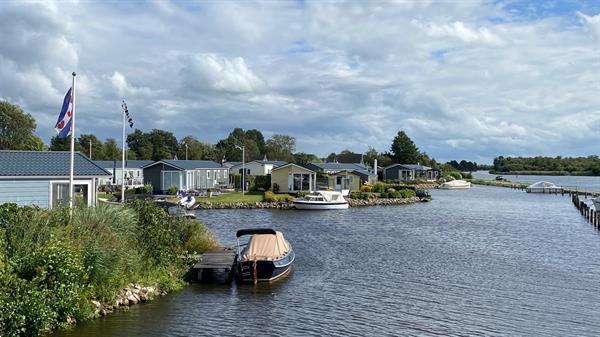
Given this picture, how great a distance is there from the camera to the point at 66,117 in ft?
73.3

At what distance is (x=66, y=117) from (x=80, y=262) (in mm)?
7427

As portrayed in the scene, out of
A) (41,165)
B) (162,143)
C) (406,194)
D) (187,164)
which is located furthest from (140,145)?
(41,165)

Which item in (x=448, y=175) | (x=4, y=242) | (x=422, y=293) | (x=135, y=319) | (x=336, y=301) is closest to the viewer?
(x=4, y=242)

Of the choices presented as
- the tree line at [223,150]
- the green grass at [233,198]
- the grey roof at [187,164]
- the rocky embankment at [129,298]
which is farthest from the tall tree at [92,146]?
the rocky embankment at [129,298]

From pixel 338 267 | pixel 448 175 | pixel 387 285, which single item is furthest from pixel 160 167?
pixel 448 175

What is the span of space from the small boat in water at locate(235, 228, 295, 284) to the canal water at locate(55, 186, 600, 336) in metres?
0.56

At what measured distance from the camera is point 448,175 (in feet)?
450

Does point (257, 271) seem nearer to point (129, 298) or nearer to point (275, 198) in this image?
point (129, 298)

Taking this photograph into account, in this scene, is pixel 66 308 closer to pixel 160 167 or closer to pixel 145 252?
pixel 145 252

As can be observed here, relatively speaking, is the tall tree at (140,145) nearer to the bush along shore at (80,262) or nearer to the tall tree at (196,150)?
the tall tree at (196,150)

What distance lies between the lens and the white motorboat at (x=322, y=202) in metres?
60.6

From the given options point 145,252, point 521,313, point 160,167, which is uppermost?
point 160,167

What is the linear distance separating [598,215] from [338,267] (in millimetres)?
33418

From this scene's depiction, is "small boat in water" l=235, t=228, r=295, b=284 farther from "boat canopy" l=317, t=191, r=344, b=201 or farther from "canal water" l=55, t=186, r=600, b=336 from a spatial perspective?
"boat canopy" l=317, t=191, r=344, b=201
